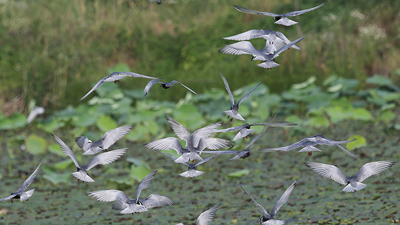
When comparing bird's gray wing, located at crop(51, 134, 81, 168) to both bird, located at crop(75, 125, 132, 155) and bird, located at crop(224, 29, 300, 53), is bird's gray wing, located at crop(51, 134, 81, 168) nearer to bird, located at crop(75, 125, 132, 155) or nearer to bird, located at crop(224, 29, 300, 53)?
bird, located at crop(75, 125, 132, 155)

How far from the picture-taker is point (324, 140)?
13.6 ft

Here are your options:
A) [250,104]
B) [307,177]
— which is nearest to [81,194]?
[307,177]

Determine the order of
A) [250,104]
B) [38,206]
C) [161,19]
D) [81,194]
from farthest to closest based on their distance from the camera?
[161,19] → [250,104] → [81,194] → [38,206]

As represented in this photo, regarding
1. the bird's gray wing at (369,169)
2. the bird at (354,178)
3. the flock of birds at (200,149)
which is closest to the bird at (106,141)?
the flock of birds at (200,149)

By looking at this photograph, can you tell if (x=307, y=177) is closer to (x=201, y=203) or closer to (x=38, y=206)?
(x=201, y=203)

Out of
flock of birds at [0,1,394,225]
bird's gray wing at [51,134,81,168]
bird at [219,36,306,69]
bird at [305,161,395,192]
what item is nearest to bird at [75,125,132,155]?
flock of birds at [0,1,394,225]

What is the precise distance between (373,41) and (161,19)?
3950mm

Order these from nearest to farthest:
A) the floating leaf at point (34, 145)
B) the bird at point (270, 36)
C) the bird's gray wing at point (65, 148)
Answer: the bird's gray wing at point (65, 148), the bird at point (270, 36), the floating leaf at point (34, 145)

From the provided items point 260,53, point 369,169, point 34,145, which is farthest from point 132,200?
point 34,145

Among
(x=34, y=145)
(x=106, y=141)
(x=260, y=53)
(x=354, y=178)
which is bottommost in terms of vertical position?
(x=34, y=145)

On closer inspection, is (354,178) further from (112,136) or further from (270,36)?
(112,136)

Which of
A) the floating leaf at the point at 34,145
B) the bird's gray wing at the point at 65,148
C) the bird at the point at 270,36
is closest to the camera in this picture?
the bird's gray wing at the point at 65,148

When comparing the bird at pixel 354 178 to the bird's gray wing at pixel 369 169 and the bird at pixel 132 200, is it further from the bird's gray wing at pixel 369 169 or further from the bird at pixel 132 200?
the bird at pixel 132 200

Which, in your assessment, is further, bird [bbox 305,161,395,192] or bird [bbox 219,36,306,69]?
bird [bbox 305,161,395,192]
